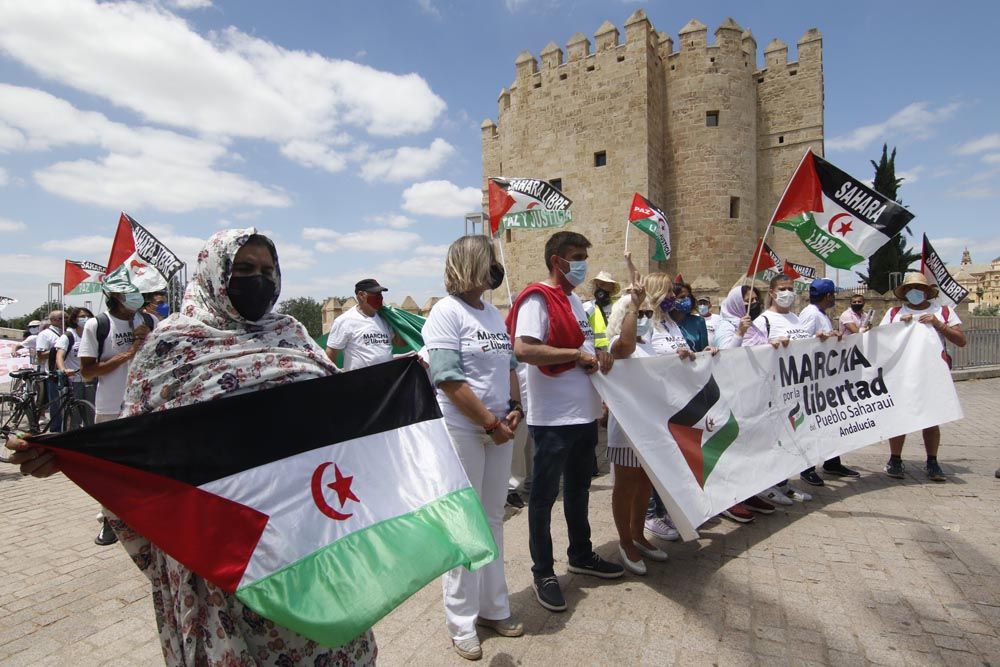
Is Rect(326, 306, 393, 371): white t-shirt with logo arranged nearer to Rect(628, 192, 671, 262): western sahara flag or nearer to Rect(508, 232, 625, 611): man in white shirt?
Rect(508, 232, 625, 611): man in white shirt

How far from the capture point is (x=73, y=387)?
23.9 ft

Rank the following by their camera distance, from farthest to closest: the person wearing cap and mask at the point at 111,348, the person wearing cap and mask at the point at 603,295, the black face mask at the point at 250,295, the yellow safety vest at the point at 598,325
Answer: the person wearing cap and mask at the point at 603,295 → the yellow safety vest at the point at 598,325 → the person wearing cap and mask at the point at 111,348 → the black face mask at the point at 250,295

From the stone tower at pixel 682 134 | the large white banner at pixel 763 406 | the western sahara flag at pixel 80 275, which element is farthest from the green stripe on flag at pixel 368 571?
the stone tower at pixel 682 134

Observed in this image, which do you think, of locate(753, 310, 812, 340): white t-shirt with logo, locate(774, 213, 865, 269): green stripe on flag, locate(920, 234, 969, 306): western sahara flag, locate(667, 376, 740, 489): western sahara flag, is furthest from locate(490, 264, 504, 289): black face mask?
locate(920, 234, 969, 306): western sahara flag

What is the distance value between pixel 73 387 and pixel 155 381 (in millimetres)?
7291

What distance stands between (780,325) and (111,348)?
5.74 m

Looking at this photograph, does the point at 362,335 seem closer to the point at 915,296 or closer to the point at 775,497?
the point at 775,497

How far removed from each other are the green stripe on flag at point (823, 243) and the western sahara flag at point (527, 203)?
298cm

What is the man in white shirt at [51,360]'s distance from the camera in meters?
6.90

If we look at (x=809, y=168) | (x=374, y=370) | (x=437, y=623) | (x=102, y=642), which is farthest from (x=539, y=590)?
(x=809, y=168)

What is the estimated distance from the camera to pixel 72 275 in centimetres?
1057

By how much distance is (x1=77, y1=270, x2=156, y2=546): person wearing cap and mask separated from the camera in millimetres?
4316

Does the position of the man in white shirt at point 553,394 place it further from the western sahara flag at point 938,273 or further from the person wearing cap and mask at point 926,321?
the western sahara flag at point 938,273

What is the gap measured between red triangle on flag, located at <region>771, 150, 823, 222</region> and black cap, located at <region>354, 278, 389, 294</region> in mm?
3856
